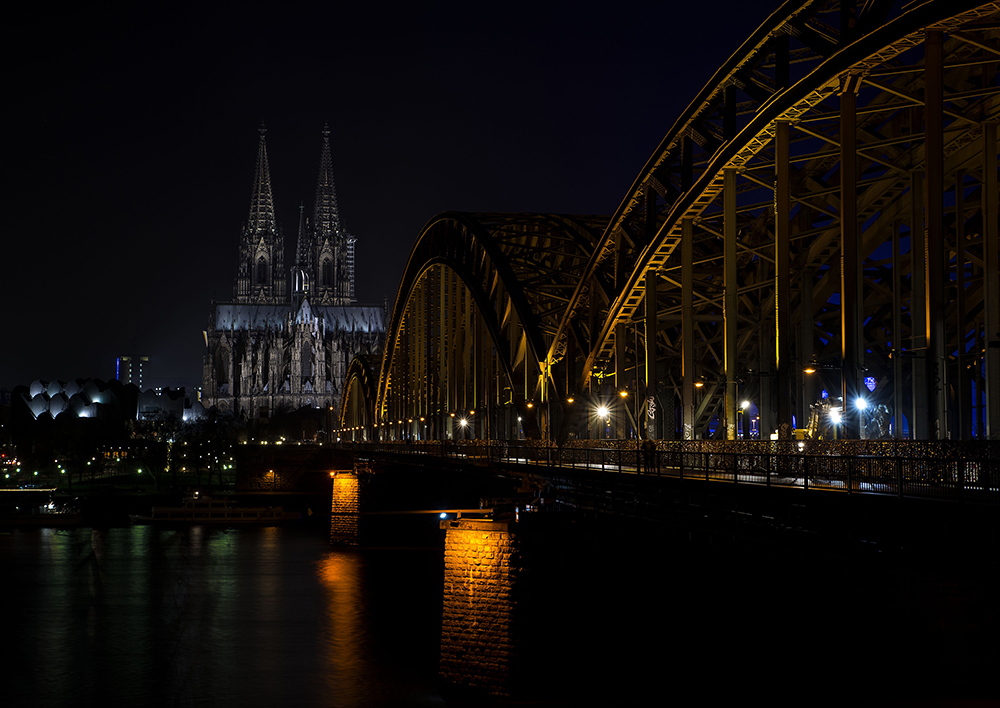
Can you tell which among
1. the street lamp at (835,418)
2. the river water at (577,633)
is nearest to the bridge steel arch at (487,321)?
the river water at (577,633)

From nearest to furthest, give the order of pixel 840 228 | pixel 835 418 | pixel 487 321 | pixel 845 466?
1. pixel 845 466
2. pixel 835 418
3. pixel 840 228
4. pixel 487 321

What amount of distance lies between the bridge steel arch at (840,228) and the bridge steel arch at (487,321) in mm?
4403

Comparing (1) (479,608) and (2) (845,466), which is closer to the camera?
(2) (845,466)

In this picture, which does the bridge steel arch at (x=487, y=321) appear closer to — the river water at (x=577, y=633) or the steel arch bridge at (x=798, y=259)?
the steel arch bridge at (x=798, y=259)

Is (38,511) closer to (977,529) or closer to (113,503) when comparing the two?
(113,503)

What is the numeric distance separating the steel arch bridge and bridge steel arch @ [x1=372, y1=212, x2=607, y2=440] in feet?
0.89

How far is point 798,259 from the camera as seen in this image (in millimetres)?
45062

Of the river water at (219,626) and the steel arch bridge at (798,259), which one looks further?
the river water at (219,626)

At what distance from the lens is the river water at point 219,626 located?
3403cm

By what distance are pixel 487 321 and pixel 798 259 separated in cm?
2461

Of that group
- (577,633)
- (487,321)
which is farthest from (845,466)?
(487,321)

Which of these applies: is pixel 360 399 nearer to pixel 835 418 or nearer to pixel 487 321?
pixel 487 321

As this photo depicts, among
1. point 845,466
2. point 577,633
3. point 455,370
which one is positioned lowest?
point 577,633

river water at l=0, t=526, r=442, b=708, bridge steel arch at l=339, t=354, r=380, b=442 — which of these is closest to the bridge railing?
river water at l=0, t=526, r=442, b=708
